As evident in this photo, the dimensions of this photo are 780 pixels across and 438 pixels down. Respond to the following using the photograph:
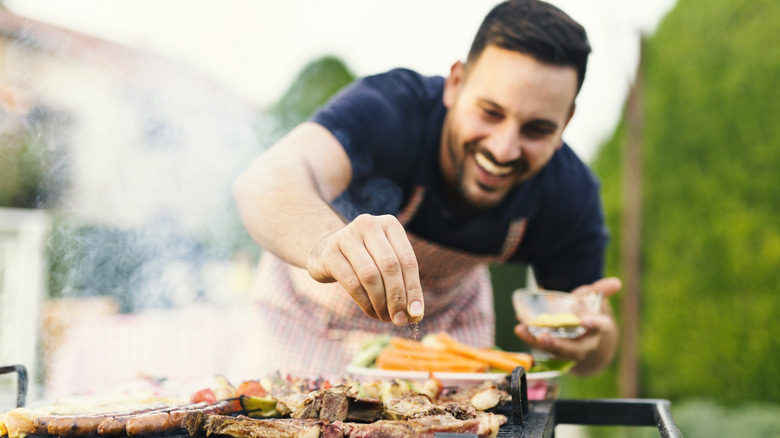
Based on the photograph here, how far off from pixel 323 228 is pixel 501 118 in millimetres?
958

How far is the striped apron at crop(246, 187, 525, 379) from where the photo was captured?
2625mm

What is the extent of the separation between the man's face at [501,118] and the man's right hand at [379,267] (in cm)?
105

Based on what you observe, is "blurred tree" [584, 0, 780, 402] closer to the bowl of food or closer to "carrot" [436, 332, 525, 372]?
the bowl of food

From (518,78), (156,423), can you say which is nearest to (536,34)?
(518,78)

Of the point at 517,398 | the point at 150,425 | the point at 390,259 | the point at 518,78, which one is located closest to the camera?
the point at 390,259

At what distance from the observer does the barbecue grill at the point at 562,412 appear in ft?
4.25

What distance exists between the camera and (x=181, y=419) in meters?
1.23

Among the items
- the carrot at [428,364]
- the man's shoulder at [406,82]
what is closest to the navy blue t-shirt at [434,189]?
the man's shoulder at [406,82]

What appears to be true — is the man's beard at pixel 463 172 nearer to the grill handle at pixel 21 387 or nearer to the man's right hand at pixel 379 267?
the man's right hand at pixel 379 267

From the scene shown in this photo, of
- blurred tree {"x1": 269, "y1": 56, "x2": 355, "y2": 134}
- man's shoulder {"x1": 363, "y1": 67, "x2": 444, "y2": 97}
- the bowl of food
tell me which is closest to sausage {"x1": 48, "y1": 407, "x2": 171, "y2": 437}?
the bowl of food

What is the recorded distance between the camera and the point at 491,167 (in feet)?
6.97

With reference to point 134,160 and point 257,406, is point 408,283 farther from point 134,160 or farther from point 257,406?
point 134,160

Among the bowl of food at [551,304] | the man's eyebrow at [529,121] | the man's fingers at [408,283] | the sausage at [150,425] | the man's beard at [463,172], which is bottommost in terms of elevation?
the sausage at [150,425]

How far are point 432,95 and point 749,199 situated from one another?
3586 mm
